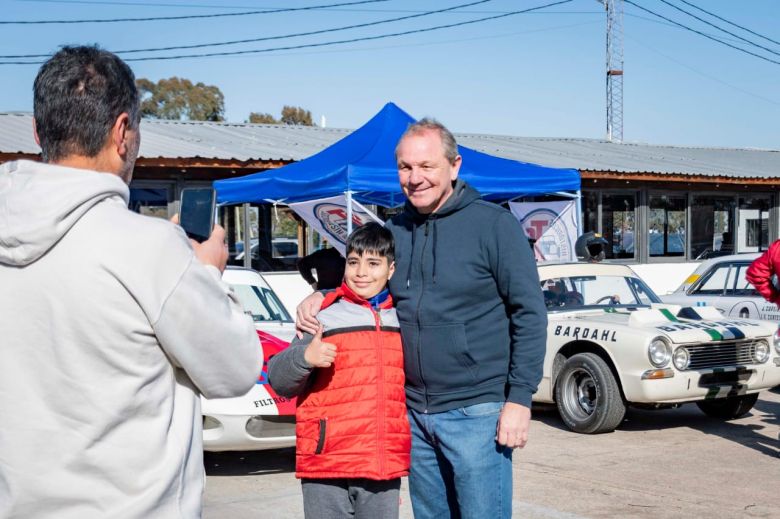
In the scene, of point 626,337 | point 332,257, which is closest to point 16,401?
point 332,257

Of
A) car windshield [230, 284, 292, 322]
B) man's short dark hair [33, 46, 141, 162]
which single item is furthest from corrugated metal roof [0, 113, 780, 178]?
Answer: man's short dark hair [33, 46, 141, 162]

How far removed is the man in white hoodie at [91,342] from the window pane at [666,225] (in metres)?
20.0

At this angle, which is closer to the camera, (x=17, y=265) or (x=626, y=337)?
(x=17, y=265)

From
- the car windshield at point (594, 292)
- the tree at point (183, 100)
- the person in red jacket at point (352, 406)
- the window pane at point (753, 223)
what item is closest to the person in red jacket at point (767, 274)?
the car windshield at point (594, 292)

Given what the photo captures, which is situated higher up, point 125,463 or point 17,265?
point 17,265

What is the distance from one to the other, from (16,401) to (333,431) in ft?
4.65

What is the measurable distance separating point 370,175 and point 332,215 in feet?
4.37

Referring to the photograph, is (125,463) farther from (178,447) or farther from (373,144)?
(373,144)

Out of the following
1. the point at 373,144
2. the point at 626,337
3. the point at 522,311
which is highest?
the point at 373,144

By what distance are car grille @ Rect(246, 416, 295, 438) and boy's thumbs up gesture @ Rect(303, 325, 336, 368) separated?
143 inches

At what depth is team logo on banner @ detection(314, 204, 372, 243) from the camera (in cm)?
1052

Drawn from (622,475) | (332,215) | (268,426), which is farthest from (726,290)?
(268,426)

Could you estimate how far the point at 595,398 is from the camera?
8.42 m

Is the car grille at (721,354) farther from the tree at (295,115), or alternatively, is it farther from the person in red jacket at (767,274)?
the tree at (295,115)
